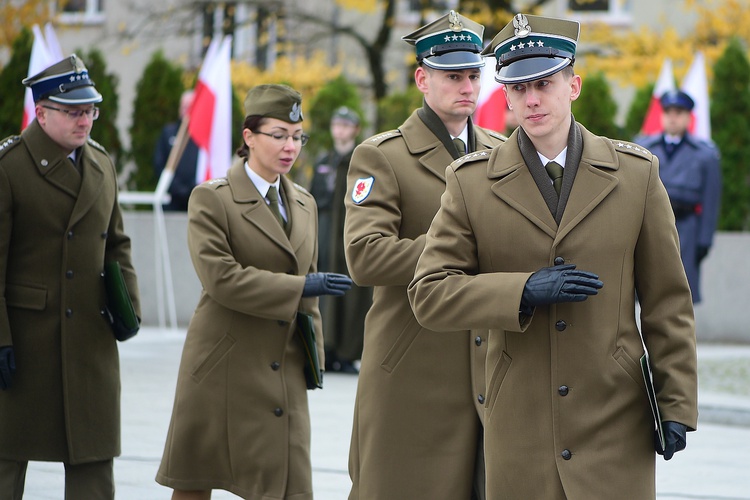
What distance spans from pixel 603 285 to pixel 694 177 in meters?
8.66

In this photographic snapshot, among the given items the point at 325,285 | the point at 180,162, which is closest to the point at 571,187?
the point at 325,285

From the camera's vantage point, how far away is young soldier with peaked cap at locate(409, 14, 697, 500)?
3857 millimetres

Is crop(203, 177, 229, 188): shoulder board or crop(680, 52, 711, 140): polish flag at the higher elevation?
crop(203, 177, 229, 188): shoulder board

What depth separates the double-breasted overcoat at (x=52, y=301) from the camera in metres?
5.84

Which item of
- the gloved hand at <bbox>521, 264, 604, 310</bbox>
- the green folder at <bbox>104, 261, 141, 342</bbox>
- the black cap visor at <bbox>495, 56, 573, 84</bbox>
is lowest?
the green folder at <bbox>104, 261, 141, 342</bbox>

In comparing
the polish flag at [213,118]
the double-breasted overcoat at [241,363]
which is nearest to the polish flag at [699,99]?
the polish flag at [213,118]

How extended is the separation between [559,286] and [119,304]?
9.45ft

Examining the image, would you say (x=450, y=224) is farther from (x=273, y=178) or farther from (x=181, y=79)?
(x=181, y=79)

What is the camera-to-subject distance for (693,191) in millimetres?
12148

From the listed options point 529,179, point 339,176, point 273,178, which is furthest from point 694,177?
point 529,179

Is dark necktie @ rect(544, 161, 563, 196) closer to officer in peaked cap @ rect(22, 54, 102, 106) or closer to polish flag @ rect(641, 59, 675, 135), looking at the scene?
officer in peaked cap @ rect(22, 54, 102, 106)

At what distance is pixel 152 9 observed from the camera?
25.3 m

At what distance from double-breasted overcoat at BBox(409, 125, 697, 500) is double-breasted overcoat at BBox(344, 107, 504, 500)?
0.82 metres

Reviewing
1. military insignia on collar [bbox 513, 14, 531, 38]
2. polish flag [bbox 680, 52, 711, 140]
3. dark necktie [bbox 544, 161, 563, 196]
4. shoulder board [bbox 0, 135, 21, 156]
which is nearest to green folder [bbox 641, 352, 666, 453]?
dark necktie [bbox 544, 161, 563, 196]
